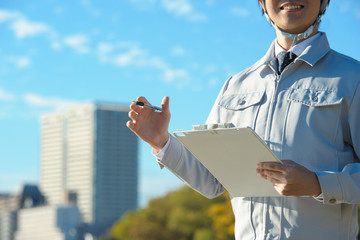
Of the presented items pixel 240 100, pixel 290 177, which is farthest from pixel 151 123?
pixel 290 177

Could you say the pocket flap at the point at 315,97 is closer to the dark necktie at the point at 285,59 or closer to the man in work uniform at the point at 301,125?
the man in work uniform at the point at 301,125

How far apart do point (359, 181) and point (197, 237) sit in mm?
47484

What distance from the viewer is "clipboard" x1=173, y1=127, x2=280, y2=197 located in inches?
110

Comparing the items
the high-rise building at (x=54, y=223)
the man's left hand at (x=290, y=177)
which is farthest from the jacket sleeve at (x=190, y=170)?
the high-rise building at (x=54, y=223)

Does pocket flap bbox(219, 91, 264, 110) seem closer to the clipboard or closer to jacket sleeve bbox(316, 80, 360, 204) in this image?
the clipboard

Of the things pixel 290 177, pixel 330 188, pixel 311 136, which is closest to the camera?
pixel 290 177

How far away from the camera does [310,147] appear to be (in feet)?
10.1

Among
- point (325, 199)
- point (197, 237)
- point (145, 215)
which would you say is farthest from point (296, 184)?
point (145, 215)

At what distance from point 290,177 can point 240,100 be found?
709 mm

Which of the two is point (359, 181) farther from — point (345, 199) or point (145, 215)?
point (145, 215)

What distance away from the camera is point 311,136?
122 inches

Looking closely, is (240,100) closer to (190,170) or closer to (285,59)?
(285,59)

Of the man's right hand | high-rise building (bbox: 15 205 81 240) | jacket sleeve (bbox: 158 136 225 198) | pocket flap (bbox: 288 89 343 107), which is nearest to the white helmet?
pocket flap (bbox: 288 89 343 107)

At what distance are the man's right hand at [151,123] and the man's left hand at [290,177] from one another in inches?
31.3
